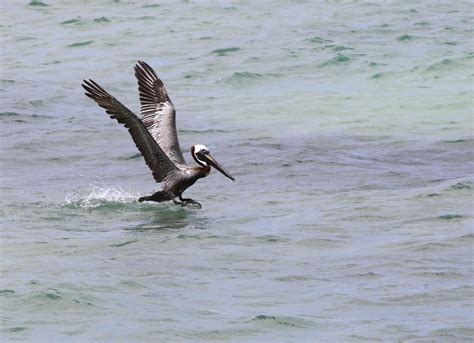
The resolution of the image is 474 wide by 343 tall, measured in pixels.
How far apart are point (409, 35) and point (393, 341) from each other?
14713 mm

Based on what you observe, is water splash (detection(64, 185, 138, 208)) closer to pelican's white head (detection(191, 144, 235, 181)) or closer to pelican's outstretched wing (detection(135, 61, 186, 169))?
pelican's outstretched wing (detection(135, 61, 186, 169))

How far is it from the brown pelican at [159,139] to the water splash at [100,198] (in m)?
0.38

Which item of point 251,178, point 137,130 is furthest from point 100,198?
point 251,178

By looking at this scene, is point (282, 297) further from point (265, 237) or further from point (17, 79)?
point (17, 79)

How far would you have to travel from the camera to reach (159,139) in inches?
532

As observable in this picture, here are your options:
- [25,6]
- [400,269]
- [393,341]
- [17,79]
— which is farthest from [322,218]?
[25,6]

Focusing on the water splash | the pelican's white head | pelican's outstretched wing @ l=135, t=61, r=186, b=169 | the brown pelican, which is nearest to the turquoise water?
the water splash

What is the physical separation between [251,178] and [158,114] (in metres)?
1.28

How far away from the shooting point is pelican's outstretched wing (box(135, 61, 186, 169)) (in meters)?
13.5

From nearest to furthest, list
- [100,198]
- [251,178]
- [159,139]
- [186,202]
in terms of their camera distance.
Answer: [186,202] → [100,198] → [159,139] → [251,178]

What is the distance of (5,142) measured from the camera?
1633 centimetres

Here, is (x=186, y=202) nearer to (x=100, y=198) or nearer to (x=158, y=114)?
(x=100, y=198)

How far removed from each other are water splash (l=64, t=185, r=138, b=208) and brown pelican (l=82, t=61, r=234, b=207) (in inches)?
15.0

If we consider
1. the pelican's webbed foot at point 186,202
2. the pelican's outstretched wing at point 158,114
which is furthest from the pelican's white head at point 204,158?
the pelican's webbed foot at point 186,202
